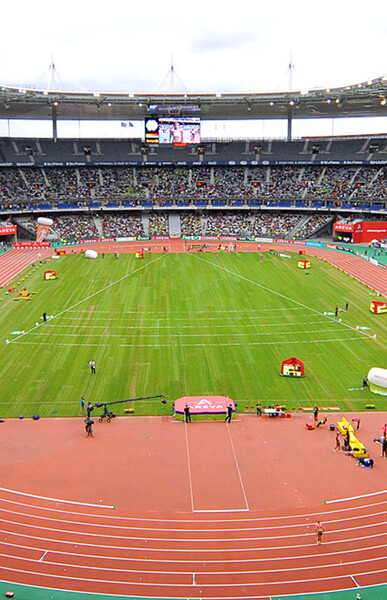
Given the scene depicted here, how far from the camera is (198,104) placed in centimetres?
8756

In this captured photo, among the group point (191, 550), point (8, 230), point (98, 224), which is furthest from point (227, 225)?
point (191, 550)

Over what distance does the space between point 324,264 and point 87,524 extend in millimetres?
54407

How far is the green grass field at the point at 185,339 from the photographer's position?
32.2 meters

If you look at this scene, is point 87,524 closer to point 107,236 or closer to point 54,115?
point 107,236

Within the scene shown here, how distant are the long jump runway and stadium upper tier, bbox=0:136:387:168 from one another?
77794 mm

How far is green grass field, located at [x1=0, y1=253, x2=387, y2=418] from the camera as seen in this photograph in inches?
1268

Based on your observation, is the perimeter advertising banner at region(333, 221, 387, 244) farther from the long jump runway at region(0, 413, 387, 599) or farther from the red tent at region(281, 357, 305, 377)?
the long jump runway at region(0, 413, 387, 599)

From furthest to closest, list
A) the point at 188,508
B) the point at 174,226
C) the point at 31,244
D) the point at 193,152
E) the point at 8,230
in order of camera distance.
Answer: the point at 193,152
the point at 174,226
the point at 31,244
the point at 8,230
the point at 188,508

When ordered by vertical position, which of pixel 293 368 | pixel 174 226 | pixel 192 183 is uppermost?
pixel 192 183

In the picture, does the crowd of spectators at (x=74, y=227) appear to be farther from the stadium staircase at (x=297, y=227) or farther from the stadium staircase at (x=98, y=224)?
the stadium staircase at (x=297, y=227)

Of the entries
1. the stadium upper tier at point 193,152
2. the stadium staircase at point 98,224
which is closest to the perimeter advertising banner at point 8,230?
the stadium staircase at point 98,224

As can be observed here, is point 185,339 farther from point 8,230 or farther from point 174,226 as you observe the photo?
point 174,226

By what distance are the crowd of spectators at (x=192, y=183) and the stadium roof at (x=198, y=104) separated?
9897 mm

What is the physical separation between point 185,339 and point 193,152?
69548 mm
